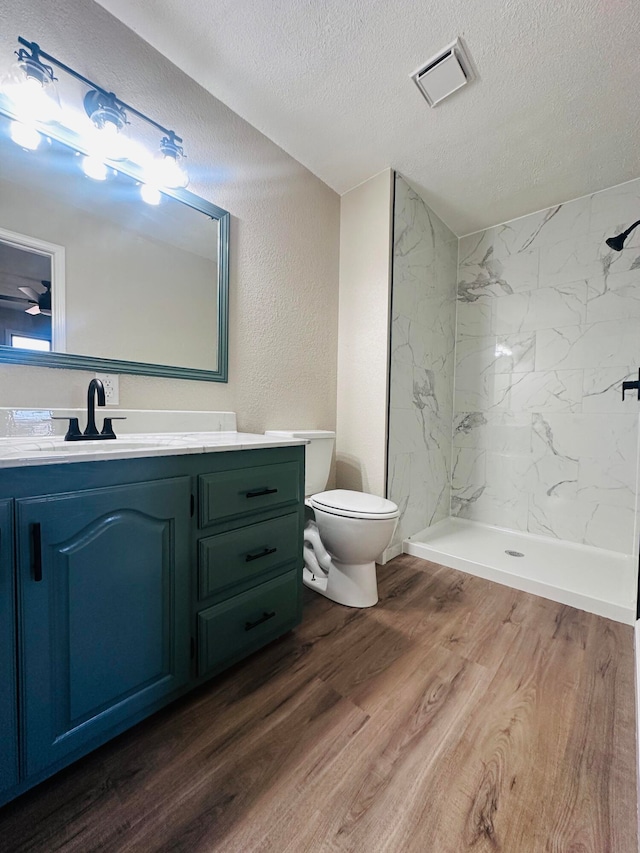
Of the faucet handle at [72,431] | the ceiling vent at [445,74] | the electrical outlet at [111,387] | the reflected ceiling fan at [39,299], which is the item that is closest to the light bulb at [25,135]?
the reflected ceiling fan at [39,299]

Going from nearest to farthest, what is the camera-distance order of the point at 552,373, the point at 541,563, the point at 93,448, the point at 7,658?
the point at 7,658 → the point at 93,448 → the point at 541,563 → the point at 552,373

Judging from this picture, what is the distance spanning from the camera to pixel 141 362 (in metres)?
1.42

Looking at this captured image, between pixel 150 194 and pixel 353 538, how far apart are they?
1.71m

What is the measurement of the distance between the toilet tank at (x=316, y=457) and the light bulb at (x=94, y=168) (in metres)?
1.25

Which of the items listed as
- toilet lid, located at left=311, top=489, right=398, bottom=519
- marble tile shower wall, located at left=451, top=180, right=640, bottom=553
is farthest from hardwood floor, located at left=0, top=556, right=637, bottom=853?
marble tile shower wall, located at left=451, top=180, right=640, bottom=553

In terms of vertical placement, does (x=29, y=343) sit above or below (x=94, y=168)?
below

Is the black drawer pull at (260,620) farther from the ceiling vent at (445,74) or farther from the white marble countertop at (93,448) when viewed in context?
the ceiling vent at (445,74)

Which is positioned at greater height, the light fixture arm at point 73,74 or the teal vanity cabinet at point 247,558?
the light fixture arm at point 73,74

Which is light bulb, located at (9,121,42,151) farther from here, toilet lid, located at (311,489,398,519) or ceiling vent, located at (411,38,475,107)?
toilet lid, located at (311,489,398,519)

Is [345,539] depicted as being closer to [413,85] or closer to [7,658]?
[7,658]

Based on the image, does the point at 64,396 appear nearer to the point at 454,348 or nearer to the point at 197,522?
the point at 197,522

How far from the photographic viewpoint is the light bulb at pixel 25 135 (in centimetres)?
112

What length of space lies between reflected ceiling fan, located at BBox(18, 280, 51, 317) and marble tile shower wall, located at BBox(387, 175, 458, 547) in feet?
5.51

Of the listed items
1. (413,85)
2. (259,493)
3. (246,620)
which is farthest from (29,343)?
(413,85)
